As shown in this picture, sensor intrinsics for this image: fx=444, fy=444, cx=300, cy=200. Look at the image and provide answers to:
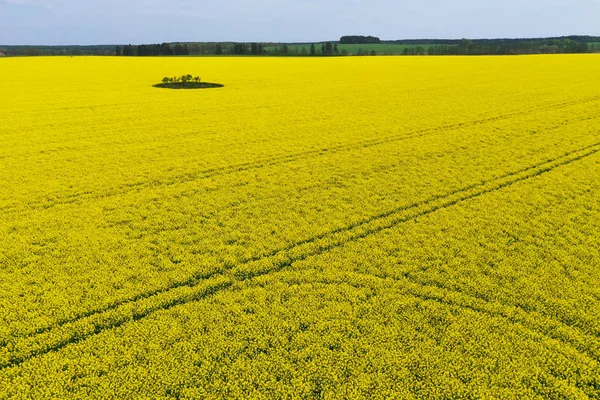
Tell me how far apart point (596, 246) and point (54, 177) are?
1499 cm

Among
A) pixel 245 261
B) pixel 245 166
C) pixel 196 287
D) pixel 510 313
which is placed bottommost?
pixel 510 313

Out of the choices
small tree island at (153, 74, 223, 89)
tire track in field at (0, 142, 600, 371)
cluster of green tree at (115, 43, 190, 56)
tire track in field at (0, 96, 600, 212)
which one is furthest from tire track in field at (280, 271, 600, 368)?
cluster of green tree at (115, 43, 190, 56)

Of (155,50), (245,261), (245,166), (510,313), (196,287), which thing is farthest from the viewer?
(155,50)

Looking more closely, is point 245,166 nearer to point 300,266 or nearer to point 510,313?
point 300,266

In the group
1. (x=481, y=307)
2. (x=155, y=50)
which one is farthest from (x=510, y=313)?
(x=155, y=50)

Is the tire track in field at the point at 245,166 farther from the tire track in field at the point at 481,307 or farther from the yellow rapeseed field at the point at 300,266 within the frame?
the tire track in field at the point at 481,307

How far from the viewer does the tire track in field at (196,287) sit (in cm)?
645

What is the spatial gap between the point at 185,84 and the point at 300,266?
35.8 meters

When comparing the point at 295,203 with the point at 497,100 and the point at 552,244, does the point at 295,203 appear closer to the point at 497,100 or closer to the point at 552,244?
the point at 552,244

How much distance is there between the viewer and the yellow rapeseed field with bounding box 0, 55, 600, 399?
5973 mm

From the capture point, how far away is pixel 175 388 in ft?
18.7

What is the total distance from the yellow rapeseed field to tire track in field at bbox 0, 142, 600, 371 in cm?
4

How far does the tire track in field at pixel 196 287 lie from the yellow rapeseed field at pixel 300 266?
0.13ft

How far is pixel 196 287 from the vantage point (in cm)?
786
